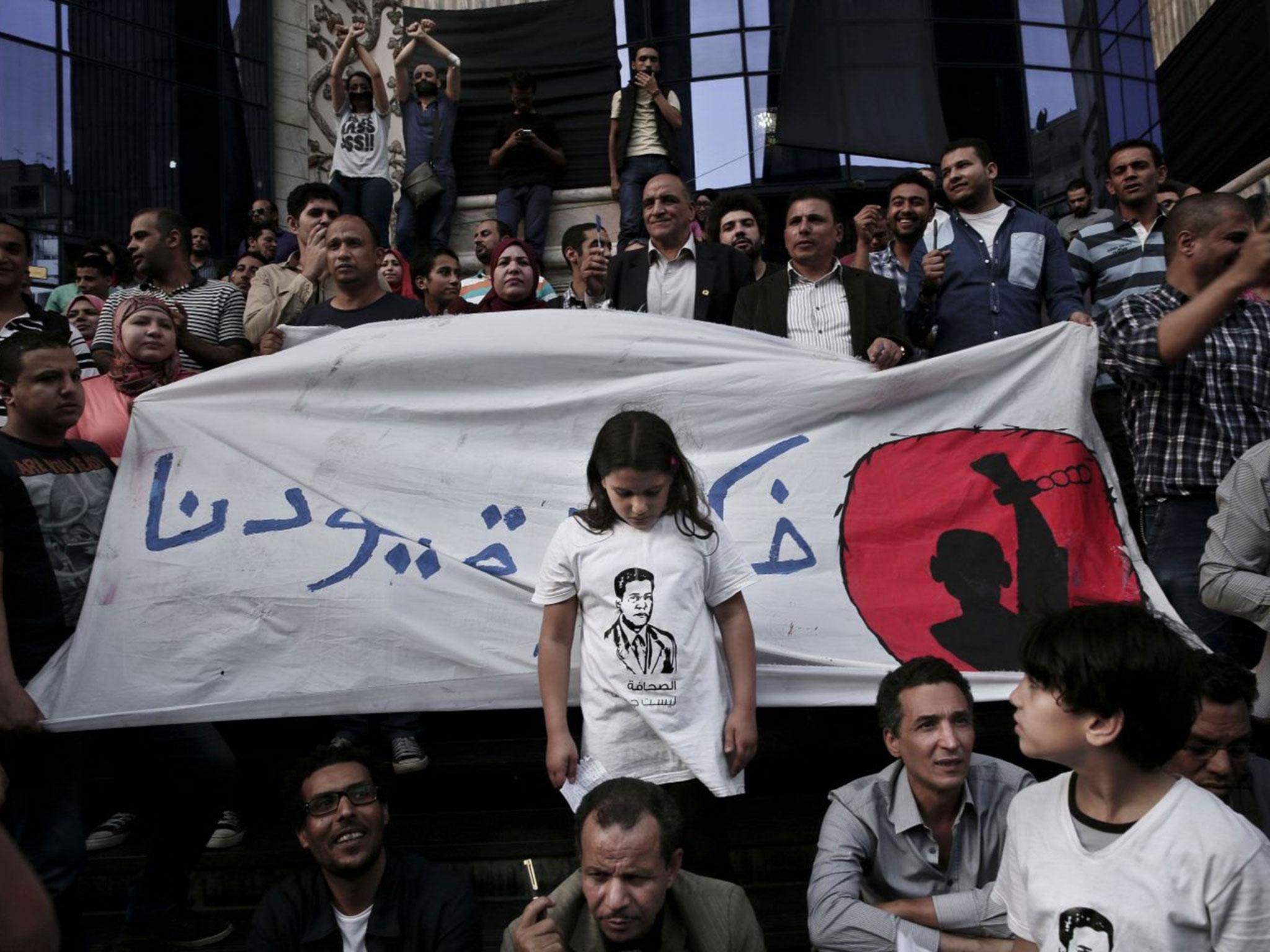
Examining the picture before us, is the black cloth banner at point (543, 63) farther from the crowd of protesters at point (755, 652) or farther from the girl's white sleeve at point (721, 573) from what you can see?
the girl's white sleeve at point (721, 573)

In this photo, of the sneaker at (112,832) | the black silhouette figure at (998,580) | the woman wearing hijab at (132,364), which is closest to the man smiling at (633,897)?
the black silhouette figure at (998,580)

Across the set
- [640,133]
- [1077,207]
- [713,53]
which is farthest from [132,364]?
[713,53]

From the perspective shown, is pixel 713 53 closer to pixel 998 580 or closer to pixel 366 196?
pixel 366 196

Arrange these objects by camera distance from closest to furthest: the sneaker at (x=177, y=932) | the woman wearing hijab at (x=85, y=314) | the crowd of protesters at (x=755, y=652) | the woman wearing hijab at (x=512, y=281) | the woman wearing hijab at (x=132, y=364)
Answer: the crowd of protesters at (x=755, y=652) → the sneaker at (x=177, y=932) → the woman wearing hijab at (x=132, y=364) → the woman wearing hijab at (x=512, y=281) → the woman wearing hijab at (x=85, y=314)

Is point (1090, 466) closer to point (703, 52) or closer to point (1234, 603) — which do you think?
point (1234, 603)

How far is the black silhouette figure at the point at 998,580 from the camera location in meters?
4.20

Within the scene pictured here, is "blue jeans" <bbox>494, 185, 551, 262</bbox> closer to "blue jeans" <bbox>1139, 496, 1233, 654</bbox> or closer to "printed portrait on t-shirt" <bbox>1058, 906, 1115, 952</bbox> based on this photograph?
"blue jeans" <bbox>1139, 496, 1233, 654</bbox>

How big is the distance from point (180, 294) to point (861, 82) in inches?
408

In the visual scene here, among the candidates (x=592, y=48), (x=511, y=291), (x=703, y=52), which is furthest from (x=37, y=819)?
(x=703, y=52)

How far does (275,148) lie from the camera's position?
1727 cm

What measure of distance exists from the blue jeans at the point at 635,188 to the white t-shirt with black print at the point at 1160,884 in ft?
22.7

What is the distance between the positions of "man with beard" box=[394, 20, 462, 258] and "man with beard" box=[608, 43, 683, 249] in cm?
153

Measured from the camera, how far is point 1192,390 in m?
4.31

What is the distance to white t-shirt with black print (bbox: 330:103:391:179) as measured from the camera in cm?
948
